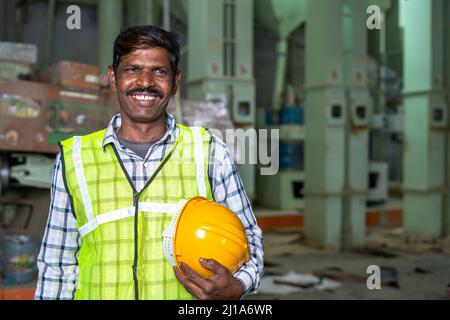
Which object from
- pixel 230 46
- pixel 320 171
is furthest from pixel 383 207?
pixel 230 46

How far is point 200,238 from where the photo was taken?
4.66 ft

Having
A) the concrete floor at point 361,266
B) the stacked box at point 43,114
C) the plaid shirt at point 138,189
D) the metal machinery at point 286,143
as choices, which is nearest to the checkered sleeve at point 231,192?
the plaid shirt at point 138,189

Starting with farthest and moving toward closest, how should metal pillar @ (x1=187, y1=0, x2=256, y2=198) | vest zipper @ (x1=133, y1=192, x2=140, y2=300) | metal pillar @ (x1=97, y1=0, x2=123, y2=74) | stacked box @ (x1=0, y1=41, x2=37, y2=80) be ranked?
metal pillar @ (x1=97, y1=0, x2=123, y2=74)
metal pillar @ (x1=187, y1=0, x2=256, y2=198)
stacked box @ (x1=0, y1=41, x2=37, y2=80)
vest zipper @ (x1=133, y1=192, x2=140, y2=300)

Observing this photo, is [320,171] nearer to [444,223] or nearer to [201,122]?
[444,223]

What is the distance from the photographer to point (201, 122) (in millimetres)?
3480

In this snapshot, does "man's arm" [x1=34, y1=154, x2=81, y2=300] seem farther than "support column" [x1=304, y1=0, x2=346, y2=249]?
No

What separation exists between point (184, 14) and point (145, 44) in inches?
288

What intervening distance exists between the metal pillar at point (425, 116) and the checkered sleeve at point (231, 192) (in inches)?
243

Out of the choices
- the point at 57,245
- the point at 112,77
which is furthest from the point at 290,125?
the point at 57,245

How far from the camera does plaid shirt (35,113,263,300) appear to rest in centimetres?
148

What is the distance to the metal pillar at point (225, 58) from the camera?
5395 millimetres

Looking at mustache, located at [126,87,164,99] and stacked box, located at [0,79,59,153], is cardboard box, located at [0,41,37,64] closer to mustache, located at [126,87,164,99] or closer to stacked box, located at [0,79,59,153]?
stacked box, located at [0,79,59,153]

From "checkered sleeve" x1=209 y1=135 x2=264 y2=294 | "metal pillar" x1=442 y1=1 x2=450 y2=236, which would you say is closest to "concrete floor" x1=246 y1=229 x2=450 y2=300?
"metal pillar" x1=442 y1=1 x2=450 y2=236

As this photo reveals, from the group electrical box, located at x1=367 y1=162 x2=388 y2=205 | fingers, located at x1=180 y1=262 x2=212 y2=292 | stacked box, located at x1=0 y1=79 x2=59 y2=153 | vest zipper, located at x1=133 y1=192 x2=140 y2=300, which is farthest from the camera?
Answer: electrical box, located at x1=367 y1=162 x2=388 y2=205
